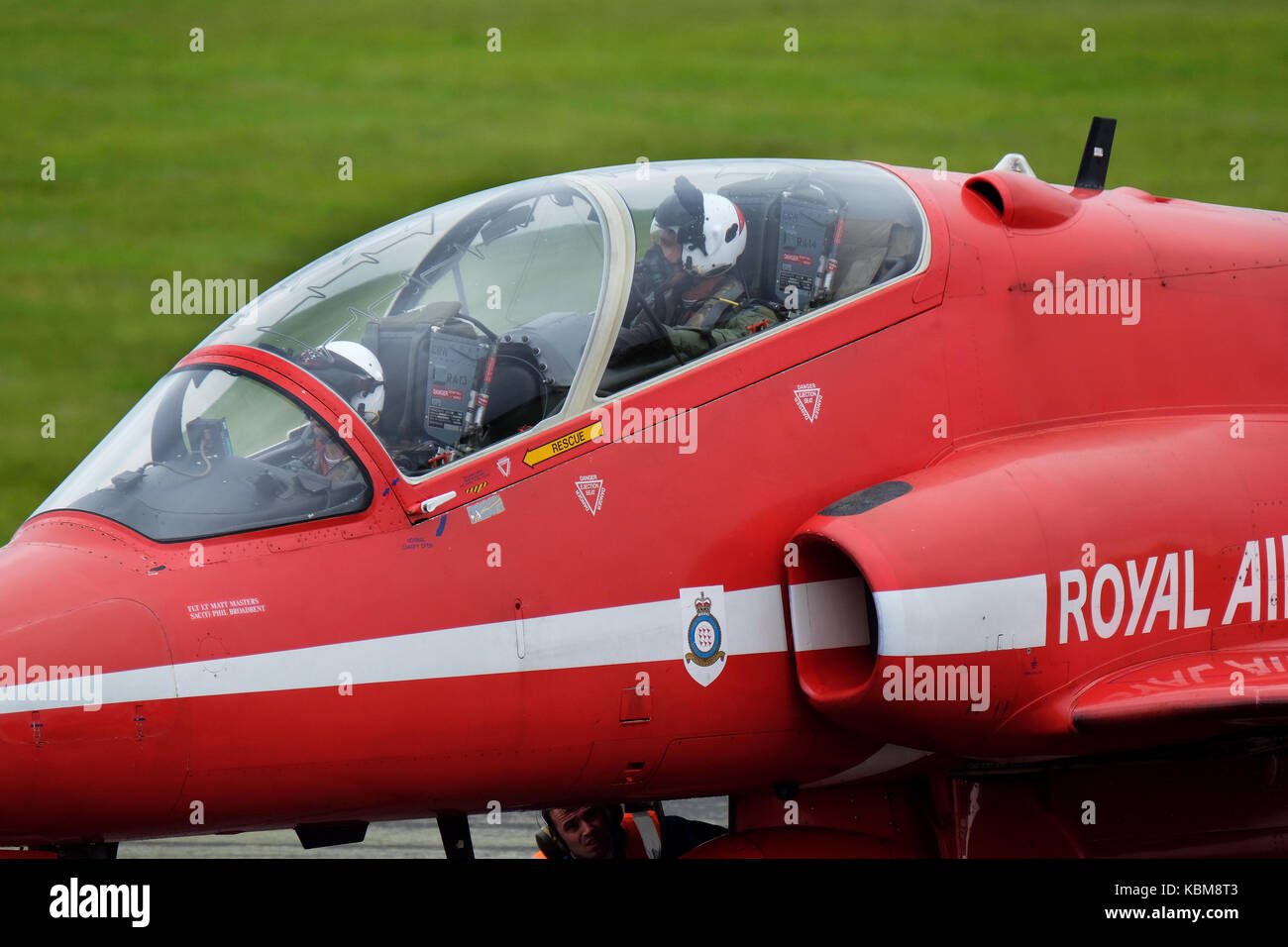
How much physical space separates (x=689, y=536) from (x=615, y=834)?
216 centimetres

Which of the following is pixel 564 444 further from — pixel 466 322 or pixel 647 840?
pixel 647 840

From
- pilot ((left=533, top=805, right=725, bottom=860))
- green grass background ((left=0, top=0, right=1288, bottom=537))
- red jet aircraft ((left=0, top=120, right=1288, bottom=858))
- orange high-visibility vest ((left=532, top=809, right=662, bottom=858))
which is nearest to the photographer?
red jet aircraft ((left=0, top=120, right=1288, bottom=858))

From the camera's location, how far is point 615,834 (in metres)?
6.38

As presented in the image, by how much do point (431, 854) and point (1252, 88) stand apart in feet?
64.4

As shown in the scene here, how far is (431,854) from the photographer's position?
798 centimetres

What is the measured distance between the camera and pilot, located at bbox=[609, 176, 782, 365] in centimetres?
478

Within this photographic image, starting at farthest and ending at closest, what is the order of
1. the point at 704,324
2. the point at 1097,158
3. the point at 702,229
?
the point at 1097,158 → the point at 702,229 → the point at 704,324

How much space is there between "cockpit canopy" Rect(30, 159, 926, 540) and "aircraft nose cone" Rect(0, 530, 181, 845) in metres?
0.31

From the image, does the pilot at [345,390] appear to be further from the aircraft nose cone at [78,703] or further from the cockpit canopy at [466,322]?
the aircraft nose cone at [78,703]

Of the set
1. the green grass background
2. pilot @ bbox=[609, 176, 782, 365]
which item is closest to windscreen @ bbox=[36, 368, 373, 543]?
pilot @ bbox=[609, 176, 782, 365]

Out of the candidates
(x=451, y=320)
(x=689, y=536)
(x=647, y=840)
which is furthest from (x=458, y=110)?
(x=689, y=536)

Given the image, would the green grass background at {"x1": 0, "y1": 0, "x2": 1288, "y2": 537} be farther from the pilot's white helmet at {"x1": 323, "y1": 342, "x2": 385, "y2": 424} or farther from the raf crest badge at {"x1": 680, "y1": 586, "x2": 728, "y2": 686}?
the raf crest badge at {"x1": 680, "y1": 586, "x2": 728, "y2": 686}

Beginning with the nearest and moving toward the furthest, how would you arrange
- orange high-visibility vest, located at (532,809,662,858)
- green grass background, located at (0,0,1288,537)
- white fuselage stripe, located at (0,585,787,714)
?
white fuselage stripe, located at (0,585,787,714) → orange high-visibility vest, located at (532,809,662,858) → green grass background, located at (0,0,1288,537)

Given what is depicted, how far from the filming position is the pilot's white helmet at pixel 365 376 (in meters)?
4.48
